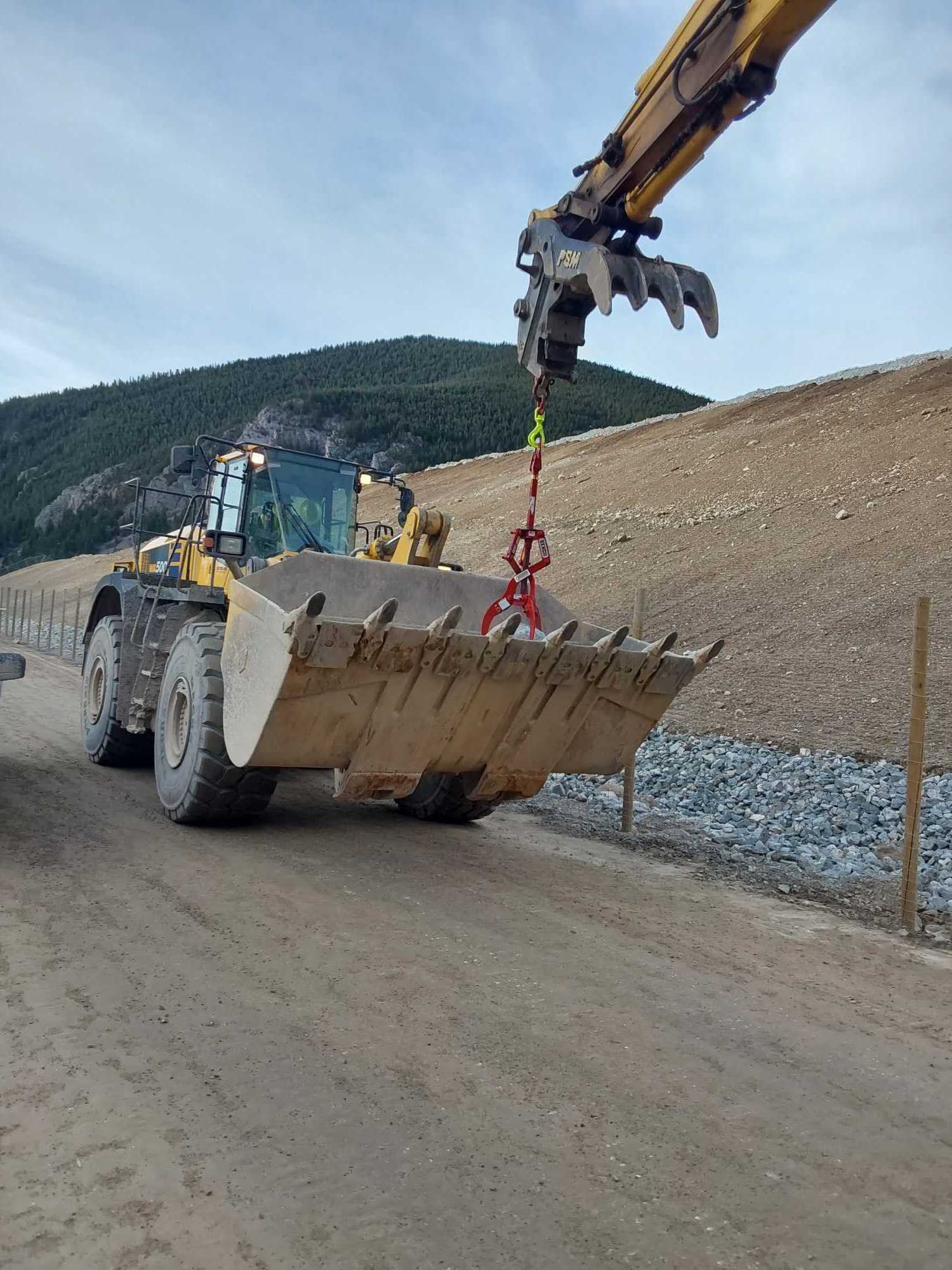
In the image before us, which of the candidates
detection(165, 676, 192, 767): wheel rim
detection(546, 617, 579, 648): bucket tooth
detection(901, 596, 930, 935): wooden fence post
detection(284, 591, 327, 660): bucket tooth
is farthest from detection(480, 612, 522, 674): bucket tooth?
detection(901, 596, 930, 935): wooden fence post

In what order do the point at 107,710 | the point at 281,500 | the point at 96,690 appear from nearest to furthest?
1. the point at 281,500
2. the point at 107,710
3. the point at 96,690

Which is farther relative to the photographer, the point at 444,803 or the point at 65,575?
the point at 65,575

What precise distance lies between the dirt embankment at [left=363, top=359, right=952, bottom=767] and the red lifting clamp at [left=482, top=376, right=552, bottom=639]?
4.58 m

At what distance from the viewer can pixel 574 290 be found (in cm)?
622

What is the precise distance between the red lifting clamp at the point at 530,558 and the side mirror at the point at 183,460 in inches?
103

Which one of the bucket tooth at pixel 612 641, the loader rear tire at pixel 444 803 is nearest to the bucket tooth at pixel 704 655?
the bucket tooth at pixel 612 641

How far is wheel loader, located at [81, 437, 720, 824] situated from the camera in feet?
19.2

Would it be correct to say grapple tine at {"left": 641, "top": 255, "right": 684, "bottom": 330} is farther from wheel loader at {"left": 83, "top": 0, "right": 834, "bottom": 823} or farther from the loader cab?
the loader cab

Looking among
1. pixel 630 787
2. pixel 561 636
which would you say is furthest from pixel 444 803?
pixel 561 636

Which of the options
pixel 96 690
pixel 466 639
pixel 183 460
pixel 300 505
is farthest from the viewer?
pixel 96 690

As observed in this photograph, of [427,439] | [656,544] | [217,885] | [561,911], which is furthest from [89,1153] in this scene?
[427,439]

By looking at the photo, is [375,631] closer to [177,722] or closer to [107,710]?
[177,722]

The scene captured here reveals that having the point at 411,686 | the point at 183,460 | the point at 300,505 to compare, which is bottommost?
the point at 411,686

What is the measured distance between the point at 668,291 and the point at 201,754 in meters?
3.93
